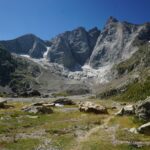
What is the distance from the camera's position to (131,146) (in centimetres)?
4694

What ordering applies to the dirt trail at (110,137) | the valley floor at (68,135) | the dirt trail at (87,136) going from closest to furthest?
1. the valley floor at (68,135)
2. the dirt trail at (110,137)
3. the dirt trail at (87,136)

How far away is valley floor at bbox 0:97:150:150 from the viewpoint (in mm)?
47469

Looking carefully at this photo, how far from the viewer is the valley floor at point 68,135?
47469 mm

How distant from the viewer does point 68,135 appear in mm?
55938

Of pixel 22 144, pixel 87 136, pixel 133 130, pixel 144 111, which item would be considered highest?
pixel 144 111

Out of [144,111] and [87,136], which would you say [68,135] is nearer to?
[87,136]

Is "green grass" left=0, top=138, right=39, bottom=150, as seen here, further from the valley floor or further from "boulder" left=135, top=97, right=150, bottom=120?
"boulder" left=135, top=97, right=150, bottom=120

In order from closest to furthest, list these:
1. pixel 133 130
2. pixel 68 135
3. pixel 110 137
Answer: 1. pixel 110 137
2. pixel 68 135
3. pixel 133 130

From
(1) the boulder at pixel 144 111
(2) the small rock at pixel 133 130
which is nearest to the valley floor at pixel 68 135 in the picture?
(2) the small rock at pixel 133 130

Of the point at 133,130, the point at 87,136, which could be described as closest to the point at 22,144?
the point at 87,136

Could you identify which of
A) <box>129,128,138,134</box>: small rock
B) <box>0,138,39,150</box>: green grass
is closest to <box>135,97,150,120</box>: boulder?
<box>129,128,138,134</box>: small rock

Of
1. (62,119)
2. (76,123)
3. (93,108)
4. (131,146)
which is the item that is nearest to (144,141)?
(131,146)

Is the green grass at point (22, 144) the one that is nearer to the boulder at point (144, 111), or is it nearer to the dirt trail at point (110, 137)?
the dirt trail at point (110, 137)

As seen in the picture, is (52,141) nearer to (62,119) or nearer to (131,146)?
(131,146)
